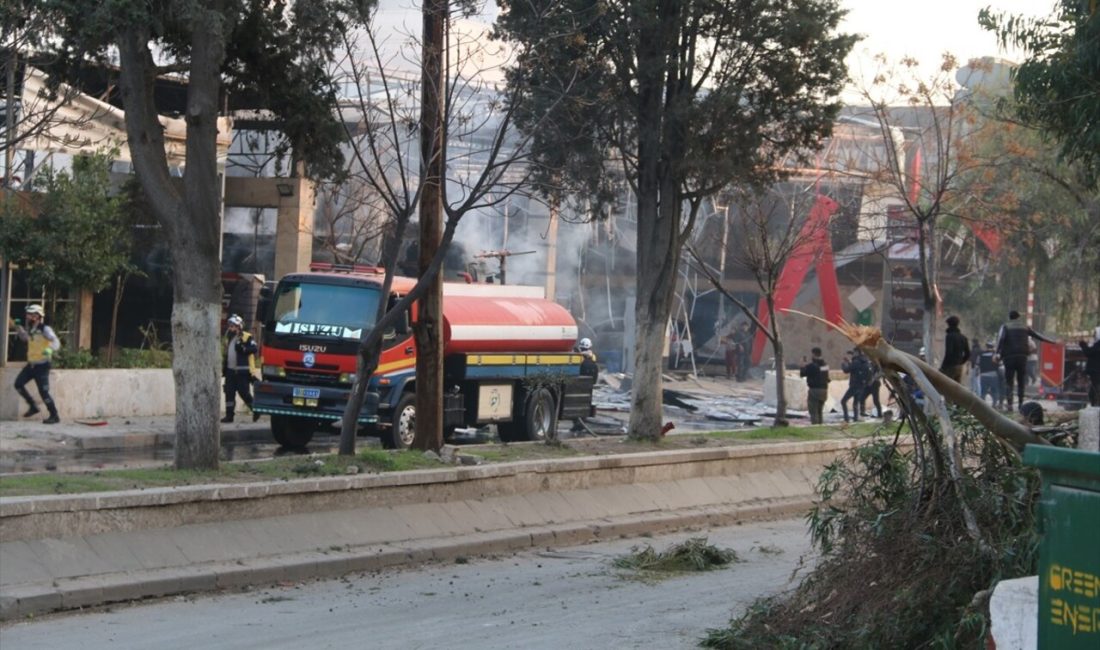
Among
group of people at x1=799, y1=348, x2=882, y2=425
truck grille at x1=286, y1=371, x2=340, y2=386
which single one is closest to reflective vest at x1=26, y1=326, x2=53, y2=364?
truck grille at x1=286, y1=371, x2=340, y2=386

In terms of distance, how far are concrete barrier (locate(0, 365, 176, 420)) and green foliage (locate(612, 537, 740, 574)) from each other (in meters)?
11.8

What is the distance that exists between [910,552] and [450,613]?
12.9 feet

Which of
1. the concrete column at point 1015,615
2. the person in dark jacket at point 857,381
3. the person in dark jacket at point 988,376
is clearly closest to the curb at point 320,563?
the concrete column at point 1015,615

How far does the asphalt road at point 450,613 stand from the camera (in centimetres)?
883

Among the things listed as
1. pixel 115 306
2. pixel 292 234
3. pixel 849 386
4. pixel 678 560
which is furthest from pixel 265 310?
pixel 849 386

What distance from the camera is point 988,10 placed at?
15.9m

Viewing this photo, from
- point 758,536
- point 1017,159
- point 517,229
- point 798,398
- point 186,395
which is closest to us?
point 186,395

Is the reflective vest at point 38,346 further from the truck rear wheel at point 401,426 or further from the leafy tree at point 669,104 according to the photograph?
the leafy tree at point 669,104

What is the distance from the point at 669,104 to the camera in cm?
1742

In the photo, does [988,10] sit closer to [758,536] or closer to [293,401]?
[758,536]

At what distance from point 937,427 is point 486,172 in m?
7.45

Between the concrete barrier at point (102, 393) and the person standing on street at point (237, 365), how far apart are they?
1247 mm

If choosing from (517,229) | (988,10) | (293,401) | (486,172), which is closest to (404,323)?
(293,401)

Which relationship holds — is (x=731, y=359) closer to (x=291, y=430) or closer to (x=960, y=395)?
(x=291, y=430)
